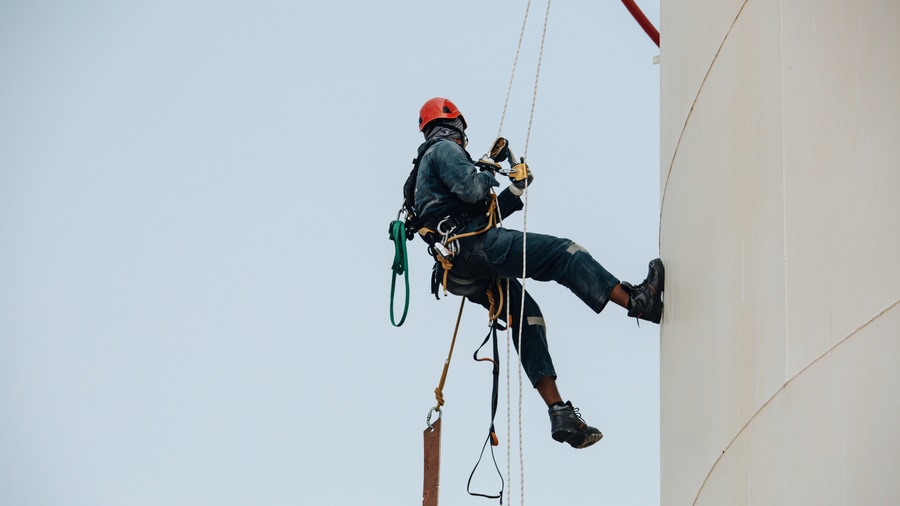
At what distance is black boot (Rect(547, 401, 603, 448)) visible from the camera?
27.2 ft

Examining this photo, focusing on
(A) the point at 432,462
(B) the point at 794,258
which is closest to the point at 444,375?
(A) the point at 432,462

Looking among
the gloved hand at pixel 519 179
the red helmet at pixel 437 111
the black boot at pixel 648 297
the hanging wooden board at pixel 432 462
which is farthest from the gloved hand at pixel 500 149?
the hanging wooden board at pixel 432 462

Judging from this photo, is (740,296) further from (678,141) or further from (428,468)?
(428,468)

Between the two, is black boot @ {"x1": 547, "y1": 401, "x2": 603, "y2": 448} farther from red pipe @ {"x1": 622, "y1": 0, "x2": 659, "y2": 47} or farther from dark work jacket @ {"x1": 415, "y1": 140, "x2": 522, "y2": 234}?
red pipe @ {"x1": 622, "y1": 0, "x2": 659, "y2": 47}

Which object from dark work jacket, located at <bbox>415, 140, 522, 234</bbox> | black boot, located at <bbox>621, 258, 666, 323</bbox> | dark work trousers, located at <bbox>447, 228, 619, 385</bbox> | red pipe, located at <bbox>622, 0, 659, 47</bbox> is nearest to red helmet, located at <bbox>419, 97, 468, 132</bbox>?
dark work jacket, located at <bbox>415, 140, 522, 234</bbox>

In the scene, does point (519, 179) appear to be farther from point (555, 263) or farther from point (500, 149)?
point (555, 263)

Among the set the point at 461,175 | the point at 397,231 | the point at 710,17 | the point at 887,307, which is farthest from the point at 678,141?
the point at 887,307

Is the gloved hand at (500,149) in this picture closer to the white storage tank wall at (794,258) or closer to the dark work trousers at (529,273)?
the dark work trousers at (529,273)

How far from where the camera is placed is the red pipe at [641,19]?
34.3ft

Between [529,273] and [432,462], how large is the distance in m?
1.80

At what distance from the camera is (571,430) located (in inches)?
327

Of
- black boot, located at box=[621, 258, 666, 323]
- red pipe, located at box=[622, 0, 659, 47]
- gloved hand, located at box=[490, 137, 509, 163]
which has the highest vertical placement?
red pipe, located at box=[622, 0, 659, 47]

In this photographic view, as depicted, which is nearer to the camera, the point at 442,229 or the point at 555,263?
the point at 555,263

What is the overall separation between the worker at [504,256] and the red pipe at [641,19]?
6.39 feet
